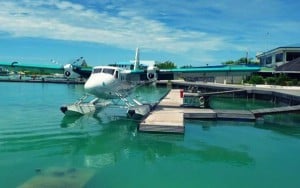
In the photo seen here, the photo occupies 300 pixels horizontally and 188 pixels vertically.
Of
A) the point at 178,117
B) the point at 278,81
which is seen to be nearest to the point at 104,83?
→ the point at 178,117

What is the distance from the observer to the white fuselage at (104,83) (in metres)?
22.0

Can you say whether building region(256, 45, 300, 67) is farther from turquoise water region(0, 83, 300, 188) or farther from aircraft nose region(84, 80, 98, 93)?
aircraft nose region(84, 80, 98, 93)

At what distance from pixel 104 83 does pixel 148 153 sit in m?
7.28

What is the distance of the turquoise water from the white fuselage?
1.78m

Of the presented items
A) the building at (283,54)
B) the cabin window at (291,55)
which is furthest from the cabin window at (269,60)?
Answer: the cabin window at (291,55)

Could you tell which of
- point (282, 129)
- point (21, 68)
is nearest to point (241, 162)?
point (282, 129)

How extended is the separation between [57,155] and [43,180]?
3687mm

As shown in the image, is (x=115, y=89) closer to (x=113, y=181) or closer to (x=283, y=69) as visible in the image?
(x=113, y=181)

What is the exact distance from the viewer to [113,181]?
11.8 metres

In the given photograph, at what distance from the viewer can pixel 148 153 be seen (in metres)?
16.0

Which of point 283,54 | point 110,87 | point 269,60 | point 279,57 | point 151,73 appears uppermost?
point 283,54

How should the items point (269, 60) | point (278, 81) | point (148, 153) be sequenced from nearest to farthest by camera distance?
point (148, 153) → point (278, 81) → point (269, 60)

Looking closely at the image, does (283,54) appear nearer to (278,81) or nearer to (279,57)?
(279,57)

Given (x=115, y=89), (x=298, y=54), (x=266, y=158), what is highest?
(x=298, y=54)
